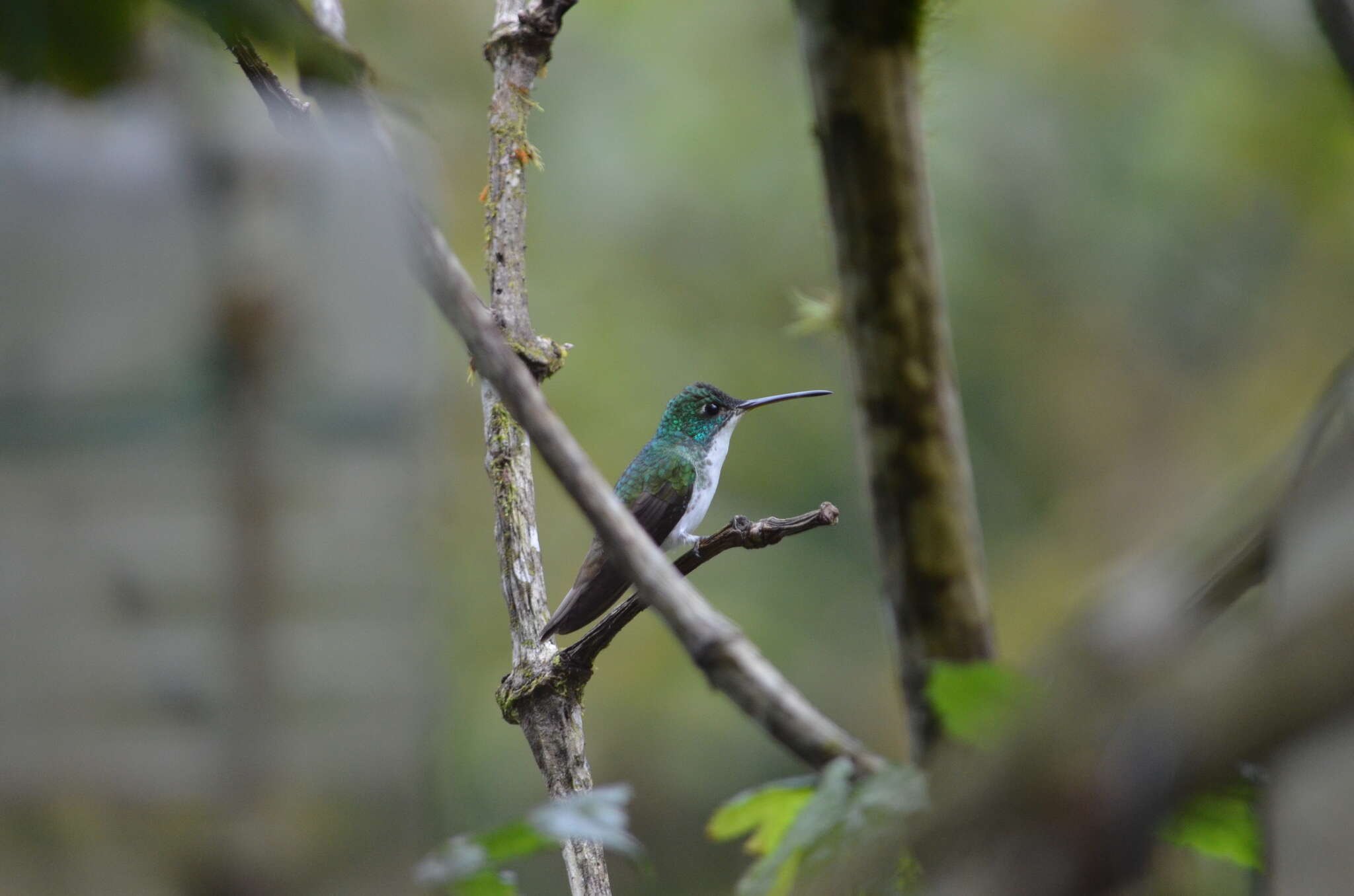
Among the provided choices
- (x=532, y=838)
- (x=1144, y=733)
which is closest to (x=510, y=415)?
(x=532, y=838)

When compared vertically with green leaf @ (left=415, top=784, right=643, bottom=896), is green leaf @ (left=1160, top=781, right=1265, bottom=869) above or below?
below

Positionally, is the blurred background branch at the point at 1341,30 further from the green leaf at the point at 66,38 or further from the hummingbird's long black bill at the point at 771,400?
the hummingbird's long black bill at the point at 771,400

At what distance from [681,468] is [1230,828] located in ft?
9.56

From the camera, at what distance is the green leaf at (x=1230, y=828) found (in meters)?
0.78

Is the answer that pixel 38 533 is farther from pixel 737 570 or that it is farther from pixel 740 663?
pixel 737 570

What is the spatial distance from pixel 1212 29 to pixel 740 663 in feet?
31.8

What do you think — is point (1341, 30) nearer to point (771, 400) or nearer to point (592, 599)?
point (592, 599)

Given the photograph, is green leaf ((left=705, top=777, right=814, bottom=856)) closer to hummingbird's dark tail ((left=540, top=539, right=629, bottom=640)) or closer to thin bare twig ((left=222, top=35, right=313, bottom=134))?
thin bare twig ((left=222, top=35, right=313, bottom=134))

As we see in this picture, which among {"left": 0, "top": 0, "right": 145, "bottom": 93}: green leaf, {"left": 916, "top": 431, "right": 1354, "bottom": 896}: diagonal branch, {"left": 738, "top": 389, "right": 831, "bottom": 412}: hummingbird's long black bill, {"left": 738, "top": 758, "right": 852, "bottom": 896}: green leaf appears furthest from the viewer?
{"left": 738, "top": 389, "right": 831, "bottom": 412}: hummingbird's long black bill

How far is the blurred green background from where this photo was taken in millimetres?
8055

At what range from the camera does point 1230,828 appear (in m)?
0.79

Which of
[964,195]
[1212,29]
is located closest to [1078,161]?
[964,195]

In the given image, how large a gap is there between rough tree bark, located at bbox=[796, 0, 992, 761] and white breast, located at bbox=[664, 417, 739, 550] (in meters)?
2.54

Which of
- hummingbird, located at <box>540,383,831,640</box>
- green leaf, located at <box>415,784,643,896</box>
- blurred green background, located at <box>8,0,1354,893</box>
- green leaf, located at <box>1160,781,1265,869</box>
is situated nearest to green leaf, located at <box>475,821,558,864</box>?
green leaf, located at <box>415,784,643,896</box>
